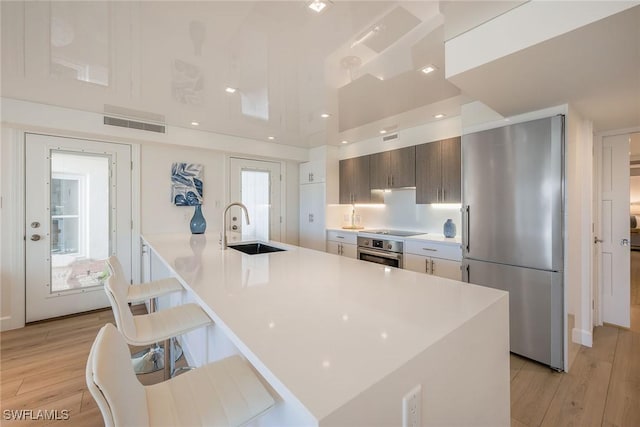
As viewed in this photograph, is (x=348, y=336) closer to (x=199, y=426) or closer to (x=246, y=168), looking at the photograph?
(x=199, y=426)

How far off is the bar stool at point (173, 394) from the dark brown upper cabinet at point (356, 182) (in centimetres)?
361

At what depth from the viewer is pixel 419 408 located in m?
0.75

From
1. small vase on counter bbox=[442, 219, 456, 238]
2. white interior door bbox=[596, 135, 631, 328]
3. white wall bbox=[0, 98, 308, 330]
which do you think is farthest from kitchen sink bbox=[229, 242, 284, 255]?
white interior door bbox=[596, 135, 631, 328]

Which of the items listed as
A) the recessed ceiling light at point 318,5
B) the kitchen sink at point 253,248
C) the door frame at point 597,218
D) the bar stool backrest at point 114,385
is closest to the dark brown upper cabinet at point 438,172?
the door frame at point 597,218

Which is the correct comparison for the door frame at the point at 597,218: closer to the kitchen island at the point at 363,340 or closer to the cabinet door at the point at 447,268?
the cabinet door at the point at 447,268

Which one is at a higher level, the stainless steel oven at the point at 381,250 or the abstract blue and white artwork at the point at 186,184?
the abstract blue and white artwork at the point at 186,184

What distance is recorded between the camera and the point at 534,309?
90.8 inches

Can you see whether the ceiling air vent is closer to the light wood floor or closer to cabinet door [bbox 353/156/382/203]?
the light wood floor

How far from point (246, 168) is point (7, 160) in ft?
8.80

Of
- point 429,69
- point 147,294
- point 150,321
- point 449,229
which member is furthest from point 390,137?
point 150,321

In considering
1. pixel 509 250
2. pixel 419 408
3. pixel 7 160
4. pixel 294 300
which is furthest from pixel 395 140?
pixel 7 160

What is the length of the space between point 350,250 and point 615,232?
9.96 feet

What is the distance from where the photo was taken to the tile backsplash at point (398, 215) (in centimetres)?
376

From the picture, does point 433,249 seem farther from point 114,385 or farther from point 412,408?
point 114,385
